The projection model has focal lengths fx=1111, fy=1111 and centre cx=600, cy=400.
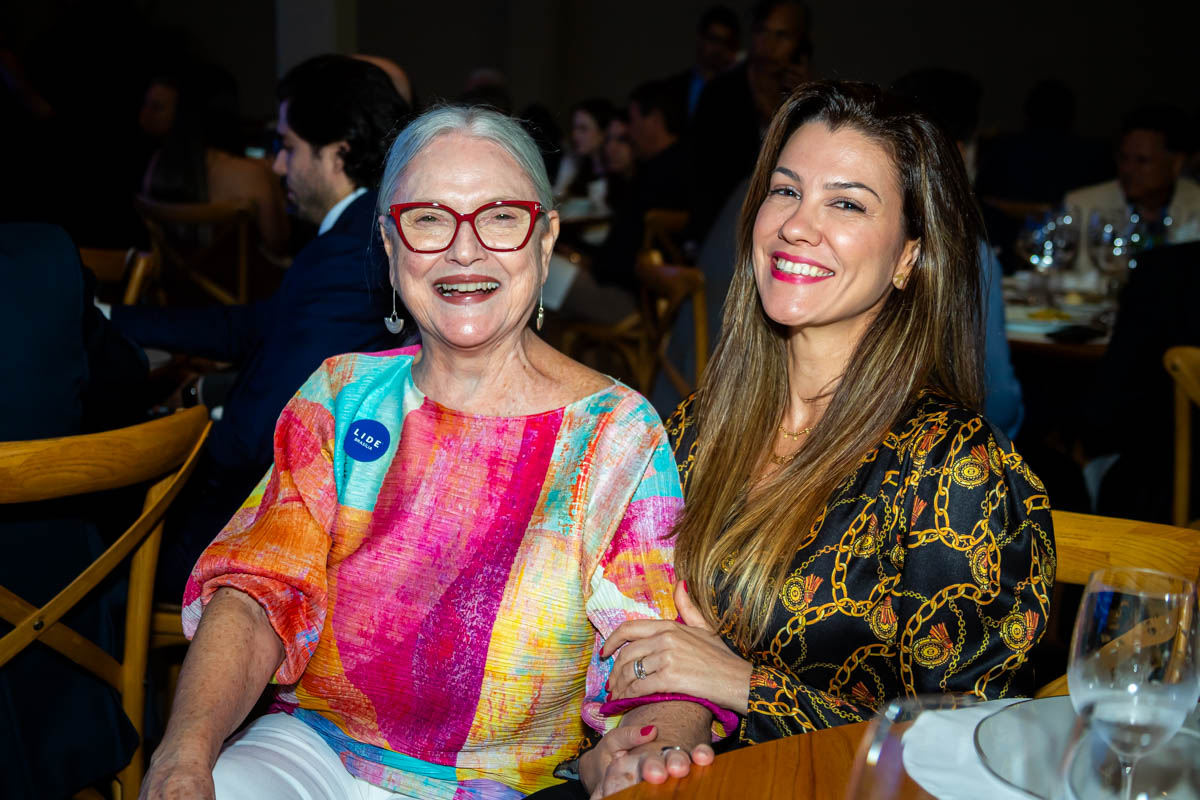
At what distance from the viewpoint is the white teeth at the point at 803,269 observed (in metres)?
1.57

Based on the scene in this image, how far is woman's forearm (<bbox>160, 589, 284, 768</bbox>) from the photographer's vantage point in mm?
1333

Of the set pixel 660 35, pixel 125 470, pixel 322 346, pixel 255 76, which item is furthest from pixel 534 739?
pixel 660 35

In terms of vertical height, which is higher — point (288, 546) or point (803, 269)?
point (803, 269)

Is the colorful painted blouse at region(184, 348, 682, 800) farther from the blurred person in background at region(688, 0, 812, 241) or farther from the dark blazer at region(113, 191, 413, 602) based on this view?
the blurred person in background at region(688, 0, 812, 241)

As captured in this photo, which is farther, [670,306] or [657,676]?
[670,306]

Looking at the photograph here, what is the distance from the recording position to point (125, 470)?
1.59 meters

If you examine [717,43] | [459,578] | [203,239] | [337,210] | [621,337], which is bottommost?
[621,337]

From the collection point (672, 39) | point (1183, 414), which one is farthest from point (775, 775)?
point (672, 39)

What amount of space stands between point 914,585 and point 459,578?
59cm

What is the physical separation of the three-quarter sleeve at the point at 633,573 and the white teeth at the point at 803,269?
0.31 m

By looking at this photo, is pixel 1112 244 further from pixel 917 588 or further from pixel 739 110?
pixel 917 588

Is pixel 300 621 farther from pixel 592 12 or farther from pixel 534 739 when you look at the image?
pixel 592 12

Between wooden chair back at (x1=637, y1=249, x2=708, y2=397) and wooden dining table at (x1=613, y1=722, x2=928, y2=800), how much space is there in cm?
190

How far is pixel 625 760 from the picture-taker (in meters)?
1.29
